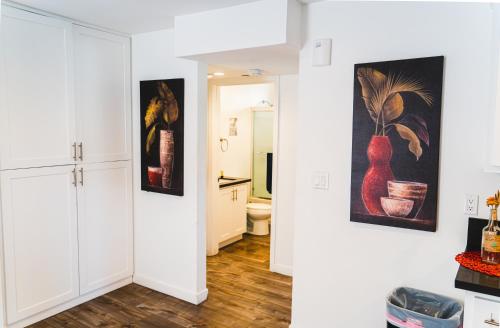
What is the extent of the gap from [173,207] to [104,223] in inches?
25.4

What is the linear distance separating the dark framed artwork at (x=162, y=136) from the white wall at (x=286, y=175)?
3.78ft

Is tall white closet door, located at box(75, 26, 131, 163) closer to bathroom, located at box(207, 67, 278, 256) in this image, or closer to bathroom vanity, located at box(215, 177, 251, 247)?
bathroom, located at box(207, 67, 278, 256)

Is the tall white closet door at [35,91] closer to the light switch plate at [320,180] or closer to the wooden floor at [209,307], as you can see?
the wooden floor at [209,307]

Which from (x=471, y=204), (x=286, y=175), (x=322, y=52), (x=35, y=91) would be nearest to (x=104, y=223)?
(x=35, y=91)

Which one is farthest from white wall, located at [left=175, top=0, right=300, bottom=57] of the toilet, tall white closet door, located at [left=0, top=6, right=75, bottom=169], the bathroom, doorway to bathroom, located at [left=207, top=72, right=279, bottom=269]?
the toilet

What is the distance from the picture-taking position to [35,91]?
112 inches

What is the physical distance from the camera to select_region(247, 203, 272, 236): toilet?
209 inches

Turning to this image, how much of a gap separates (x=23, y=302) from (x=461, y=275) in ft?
9.66

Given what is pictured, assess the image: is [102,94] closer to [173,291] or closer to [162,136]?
[162,136]

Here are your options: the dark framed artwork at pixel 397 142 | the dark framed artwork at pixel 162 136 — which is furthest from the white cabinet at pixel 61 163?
the dark framed artwork at pixel 397 142

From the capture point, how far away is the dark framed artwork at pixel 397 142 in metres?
2.18

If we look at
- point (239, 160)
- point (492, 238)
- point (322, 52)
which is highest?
point (322, 52)

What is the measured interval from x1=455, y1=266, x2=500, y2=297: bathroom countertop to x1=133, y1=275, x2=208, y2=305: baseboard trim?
2.23 meters

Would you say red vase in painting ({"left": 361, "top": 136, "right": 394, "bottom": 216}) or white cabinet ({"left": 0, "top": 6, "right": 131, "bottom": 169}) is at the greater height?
white cabinet ({"left": 0, "top": 6, "right": 131, "bottom": 169})
